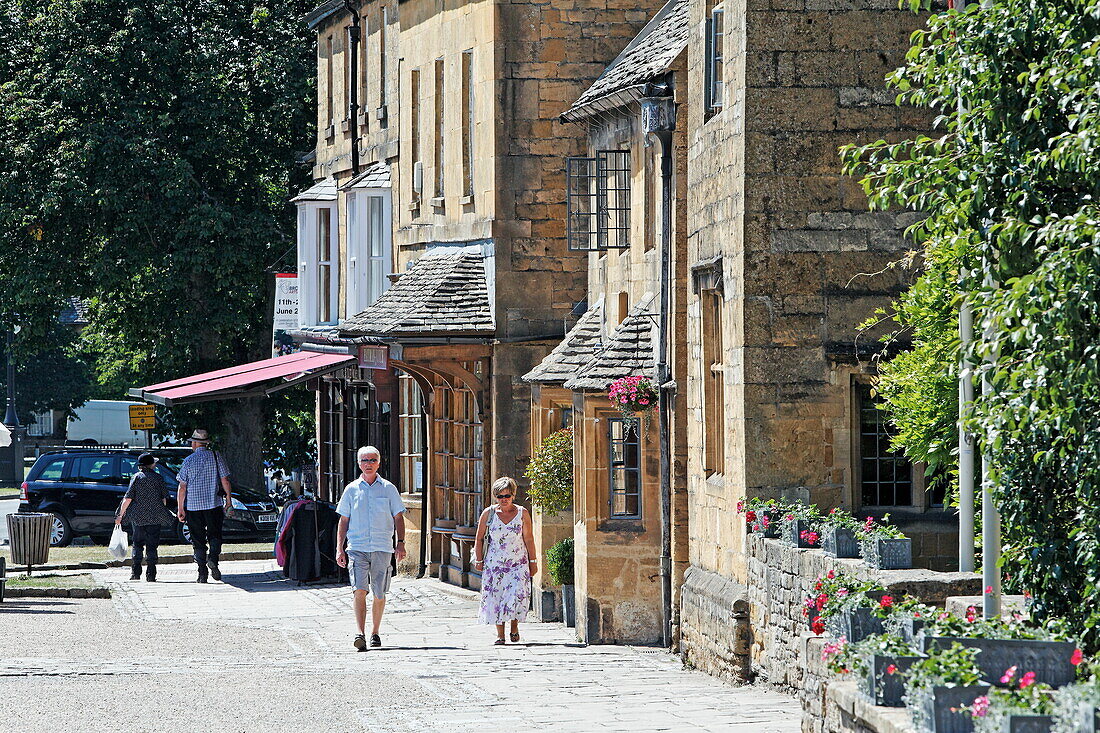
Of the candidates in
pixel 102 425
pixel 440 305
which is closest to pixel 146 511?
pixel 440 305

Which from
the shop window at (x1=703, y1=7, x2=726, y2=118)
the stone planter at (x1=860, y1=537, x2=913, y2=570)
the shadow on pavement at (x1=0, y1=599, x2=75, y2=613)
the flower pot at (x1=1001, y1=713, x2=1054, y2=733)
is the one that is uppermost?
the shop window at (x1=703, y1=7, x2=726, y2=118)

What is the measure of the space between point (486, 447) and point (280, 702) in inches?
420

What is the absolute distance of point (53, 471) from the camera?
3167cm

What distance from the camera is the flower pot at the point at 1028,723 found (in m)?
6.46

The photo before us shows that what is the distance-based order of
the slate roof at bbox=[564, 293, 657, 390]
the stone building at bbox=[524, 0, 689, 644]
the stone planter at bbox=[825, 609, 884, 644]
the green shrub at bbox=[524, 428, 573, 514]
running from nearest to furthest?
the stone planter at bbox=[825, 609, 884, 644], the stone building at bbox=[524, 0, 689, 644], the slate roof at bbox=[564, 293, 657, 390], the green shrub at bbox=[524, 428, 573, 514]

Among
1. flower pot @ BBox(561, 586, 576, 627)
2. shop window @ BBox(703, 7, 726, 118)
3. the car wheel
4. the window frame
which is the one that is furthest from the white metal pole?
the car wheel

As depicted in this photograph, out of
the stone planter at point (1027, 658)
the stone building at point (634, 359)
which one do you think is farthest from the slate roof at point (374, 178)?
the stone planter at point (1027, 658)

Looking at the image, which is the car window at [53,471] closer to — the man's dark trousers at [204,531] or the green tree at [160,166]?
the green tree at [160,166]

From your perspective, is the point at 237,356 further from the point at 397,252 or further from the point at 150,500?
the point at 150,500

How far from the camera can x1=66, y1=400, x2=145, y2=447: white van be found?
6619 cm

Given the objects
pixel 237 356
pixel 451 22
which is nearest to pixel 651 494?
pixel 451 22

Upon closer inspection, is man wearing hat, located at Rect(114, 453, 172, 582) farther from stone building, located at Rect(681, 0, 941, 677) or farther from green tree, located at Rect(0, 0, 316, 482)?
stone building, located at Rect(681, 0, 941, 677)

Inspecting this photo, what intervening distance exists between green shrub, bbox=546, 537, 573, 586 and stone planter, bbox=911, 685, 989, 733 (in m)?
12.4

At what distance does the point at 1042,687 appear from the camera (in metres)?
7.23
